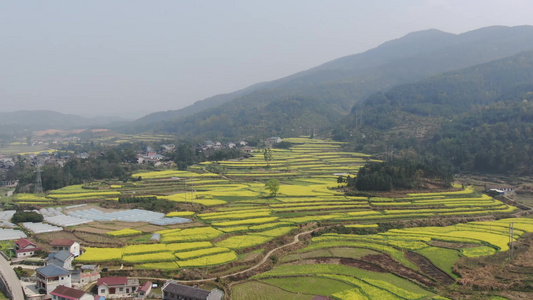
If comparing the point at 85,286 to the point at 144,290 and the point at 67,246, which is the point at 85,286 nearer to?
the point at 144,290

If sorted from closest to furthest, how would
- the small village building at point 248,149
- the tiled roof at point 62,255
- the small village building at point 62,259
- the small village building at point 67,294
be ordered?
1. the small village building at point 67,294
2. the small village building at point 62,259
3. the tiled roof at point 62,255
4. the small village building at point 248,149

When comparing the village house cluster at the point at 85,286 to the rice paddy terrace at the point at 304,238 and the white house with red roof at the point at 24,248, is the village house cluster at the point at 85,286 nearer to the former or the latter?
the rice paddy terrace at the point at 304,238

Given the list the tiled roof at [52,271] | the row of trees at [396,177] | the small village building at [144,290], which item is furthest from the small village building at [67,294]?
the row of trees at [396,177]

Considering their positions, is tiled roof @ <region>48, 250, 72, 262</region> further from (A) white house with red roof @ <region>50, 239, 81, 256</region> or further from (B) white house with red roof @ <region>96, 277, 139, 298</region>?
(B) white house with red roof @ <region>96, 277, 139, 298</region>

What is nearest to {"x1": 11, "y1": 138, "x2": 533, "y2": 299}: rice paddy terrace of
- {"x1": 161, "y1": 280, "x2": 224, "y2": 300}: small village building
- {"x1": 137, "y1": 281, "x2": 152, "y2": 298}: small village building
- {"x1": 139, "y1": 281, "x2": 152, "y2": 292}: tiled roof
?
{"x1": 161, "y1": 280, "x2": 224, "y2": 300}: small village building

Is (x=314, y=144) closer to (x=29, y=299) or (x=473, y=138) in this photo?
(x=473, y=138)

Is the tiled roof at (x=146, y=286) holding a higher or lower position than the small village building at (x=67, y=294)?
lower

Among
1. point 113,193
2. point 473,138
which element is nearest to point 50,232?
point 113,193
